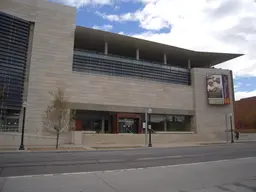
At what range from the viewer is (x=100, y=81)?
39.7m

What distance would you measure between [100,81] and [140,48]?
1222cm

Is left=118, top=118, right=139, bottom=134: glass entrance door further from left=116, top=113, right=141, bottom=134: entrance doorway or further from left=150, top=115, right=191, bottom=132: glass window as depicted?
left=150, top=115, right=191, bottom=132: glass window

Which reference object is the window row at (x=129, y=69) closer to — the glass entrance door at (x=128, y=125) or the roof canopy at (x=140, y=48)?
the roof canopy at (x=140, y=48)

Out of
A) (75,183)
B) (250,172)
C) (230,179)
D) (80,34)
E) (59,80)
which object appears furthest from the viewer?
(80,34)

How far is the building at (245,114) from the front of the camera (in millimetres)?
71719

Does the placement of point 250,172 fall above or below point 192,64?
below

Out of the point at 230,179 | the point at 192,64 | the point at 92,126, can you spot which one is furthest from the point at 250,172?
the point at 192,64

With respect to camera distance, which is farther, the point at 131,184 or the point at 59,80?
the point at 59,80

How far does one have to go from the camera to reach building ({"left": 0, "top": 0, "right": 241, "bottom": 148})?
33.7 meters

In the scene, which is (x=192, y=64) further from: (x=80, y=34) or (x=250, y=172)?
(x=250, y=172)

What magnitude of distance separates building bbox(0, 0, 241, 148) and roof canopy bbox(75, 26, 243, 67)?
0.17 m

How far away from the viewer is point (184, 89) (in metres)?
47.6

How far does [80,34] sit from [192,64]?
2884 centimetres

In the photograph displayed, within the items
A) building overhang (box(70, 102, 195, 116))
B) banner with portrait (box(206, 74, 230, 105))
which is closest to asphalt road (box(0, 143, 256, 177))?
building overhang (box(70, 102, 195, 116))
